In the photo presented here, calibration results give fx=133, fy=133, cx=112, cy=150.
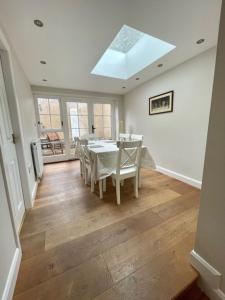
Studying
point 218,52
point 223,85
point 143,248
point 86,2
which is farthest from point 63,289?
point 86,2

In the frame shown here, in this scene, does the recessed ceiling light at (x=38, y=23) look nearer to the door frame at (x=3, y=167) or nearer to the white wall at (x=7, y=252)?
the door frame at (x=3, y=167)

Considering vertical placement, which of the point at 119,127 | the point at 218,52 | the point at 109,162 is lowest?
the point at 109,162

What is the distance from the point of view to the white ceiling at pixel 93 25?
1.28 metres

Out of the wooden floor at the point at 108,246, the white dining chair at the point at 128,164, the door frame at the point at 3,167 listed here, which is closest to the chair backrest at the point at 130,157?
the white dining chair at the point at 128,164

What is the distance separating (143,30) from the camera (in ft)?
5.32

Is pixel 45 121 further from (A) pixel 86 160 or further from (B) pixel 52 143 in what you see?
(A) pixel 86 160

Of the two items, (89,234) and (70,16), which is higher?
(70,16)

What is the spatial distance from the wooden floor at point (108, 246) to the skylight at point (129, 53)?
2388 millimetres

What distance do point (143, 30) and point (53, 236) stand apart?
2566mm

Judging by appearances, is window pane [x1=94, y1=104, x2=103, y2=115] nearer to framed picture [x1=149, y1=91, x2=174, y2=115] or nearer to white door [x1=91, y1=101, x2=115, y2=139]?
white door [x1=91, y1=101, x2=115, y2=139]

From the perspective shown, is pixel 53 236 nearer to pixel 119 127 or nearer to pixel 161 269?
pixel 161 269

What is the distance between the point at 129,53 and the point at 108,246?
11.5 ft

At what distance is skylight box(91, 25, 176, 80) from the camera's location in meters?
2.24

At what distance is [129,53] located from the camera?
2936 millimetres
